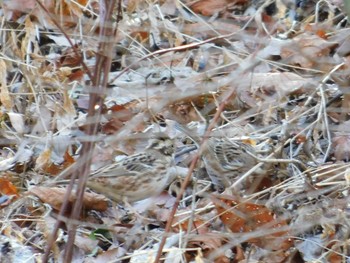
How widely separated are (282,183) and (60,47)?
2.92m

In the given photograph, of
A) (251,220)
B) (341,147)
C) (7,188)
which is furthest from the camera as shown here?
(341,147)

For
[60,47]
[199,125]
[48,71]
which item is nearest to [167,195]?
[199,125]

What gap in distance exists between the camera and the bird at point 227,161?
5.66 m

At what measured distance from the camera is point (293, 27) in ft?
22.7

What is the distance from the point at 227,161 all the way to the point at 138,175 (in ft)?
1.75

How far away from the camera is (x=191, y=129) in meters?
5.28

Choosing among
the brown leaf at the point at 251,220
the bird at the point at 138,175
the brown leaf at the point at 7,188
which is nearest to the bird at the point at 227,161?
the bird at the point at 138,175

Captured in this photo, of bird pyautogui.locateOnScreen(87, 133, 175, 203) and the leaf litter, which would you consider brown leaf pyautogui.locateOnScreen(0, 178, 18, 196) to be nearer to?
the leaf litter

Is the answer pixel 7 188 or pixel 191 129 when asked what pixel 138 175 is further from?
pixel 7 188

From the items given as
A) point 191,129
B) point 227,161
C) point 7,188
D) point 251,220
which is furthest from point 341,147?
point 7,188

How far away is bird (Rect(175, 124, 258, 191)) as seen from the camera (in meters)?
5.66

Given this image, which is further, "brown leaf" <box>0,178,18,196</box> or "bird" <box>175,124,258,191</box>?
"bird" <box>175,124,258,191</box>

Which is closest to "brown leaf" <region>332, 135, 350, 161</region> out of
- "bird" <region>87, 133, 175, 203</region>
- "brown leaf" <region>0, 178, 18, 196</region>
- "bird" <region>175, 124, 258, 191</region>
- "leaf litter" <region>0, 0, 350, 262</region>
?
"leaf litter" <region>0, 0, 350, 262</region>

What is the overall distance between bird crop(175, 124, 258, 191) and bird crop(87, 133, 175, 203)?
17 centimetres
